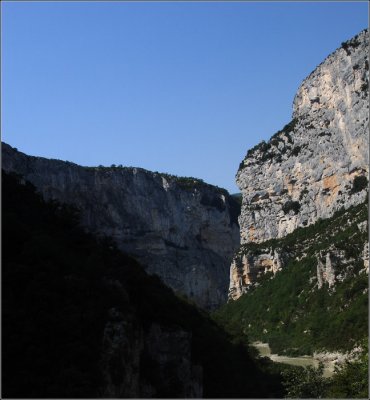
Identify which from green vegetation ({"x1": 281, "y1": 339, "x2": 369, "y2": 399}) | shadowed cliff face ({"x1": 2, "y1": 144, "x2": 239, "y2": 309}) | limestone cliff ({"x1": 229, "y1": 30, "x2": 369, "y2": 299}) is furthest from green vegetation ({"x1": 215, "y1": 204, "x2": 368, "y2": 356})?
shadowed cliff face ({"x1": 2, "y1": 144, "x2": 239, "y2": 309})

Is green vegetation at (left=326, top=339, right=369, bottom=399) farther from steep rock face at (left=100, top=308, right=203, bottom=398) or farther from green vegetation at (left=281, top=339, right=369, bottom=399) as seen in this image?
steep rock face at (left=100, top=308, right=203, bottom=398)

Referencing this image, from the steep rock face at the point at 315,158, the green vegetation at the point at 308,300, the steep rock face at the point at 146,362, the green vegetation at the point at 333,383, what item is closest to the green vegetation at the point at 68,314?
the steep rock face at the point at 146,362

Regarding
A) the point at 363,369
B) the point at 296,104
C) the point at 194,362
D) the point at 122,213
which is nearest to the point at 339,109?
the point at 296,104

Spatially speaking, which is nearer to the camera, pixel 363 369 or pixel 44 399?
pixel 44 399

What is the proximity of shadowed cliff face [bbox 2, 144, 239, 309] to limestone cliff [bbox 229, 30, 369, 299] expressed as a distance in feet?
58.2

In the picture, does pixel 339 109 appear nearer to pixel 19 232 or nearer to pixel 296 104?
pixel 296 104

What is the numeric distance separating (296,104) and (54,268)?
84725 millimetres

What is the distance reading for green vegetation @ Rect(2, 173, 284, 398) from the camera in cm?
2270

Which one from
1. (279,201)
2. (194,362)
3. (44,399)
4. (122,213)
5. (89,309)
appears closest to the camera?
(44,399)

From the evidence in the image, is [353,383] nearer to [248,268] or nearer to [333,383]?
[333,383]

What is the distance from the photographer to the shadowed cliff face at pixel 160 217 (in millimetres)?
110438

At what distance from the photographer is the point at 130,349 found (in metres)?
26.2

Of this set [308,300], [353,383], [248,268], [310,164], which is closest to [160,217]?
[248,268]

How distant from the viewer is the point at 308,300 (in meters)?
77.9
